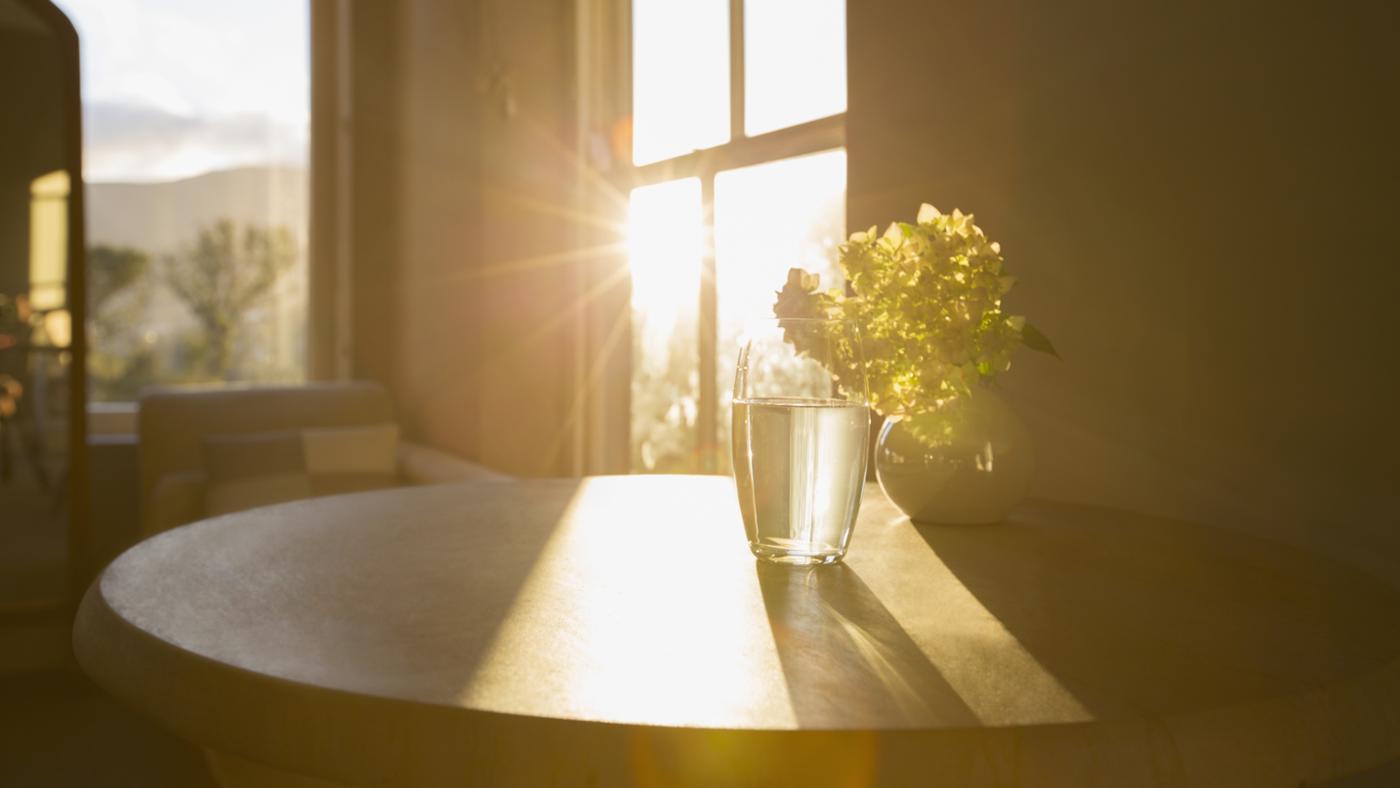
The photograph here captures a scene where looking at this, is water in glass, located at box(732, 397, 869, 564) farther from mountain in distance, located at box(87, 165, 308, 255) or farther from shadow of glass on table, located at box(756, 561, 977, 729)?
mountain in distance, located at box(87, 165, 308, 255)

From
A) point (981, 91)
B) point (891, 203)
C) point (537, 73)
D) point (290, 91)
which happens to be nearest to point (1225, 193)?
point (981, 91)

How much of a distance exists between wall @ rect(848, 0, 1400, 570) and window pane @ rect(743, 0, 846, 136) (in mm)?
564

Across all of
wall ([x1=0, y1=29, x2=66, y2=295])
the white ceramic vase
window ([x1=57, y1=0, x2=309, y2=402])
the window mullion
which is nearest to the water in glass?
the white ceramic vase

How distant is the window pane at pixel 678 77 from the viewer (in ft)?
8.22

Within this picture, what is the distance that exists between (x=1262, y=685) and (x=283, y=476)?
3141 millimetres

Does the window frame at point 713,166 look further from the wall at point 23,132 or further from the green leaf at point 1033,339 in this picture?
the wall at point 23,132

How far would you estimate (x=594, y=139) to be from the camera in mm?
2926

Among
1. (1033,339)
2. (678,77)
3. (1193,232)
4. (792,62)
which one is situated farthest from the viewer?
(678,77)

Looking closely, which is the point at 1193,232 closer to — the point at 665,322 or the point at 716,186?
the point at 716,186

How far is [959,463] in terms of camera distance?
3.16ft

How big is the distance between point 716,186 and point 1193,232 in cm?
151

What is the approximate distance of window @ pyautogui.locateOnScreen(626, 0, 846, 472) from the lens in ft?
7.10

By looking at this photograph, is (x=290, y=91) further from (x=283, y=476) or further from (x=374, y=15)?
(x=283, y=476)

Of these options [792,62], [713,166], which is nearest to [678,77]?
[713,166]
